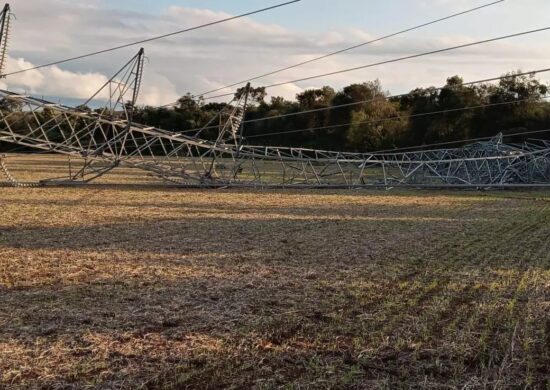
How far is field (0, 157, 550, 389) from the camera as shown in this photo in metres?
5.35

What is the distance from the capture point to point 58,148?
75.5 feet

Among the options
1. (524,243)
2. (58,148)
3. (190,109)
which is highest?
(190,109)

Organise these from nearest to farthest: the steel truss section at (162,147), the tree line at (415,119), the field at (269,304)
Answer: the field at (269,304) < the steel truss section at (162,147) < the tree line at (415,119)

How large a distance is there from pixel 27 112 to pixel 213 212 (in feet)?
29.2

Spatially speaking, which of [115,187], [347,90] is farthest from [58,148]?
[347,90]

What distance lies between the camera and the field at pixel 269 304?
535 cm

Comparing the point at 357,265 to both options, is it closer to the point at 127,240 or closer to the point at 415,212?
the point at 127,240

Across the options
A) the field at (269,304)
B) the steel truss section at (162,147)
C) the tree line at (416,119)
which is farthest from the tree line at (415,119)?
the field at (269,304)

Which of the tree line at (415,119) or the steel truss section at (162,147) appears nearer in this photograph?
the steel truss section at (162,147)

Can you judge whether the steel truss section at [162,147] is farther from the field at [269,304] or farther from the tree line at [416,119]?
the tree line at [416,119]

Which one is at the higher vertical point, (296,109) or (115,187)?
(296,109)

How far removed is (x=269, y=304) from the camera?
7.70m

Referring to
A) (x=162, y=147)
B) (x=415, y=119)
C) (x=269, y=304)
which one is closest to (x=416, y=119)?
(x=415, y=119)

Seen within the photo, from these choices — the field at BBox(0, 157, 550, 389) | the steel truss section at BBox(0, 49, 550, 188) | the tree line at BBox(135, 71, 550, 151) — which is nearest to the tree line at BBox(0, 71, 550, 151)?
the tree line at BBox(135, 71, 550, 151)
